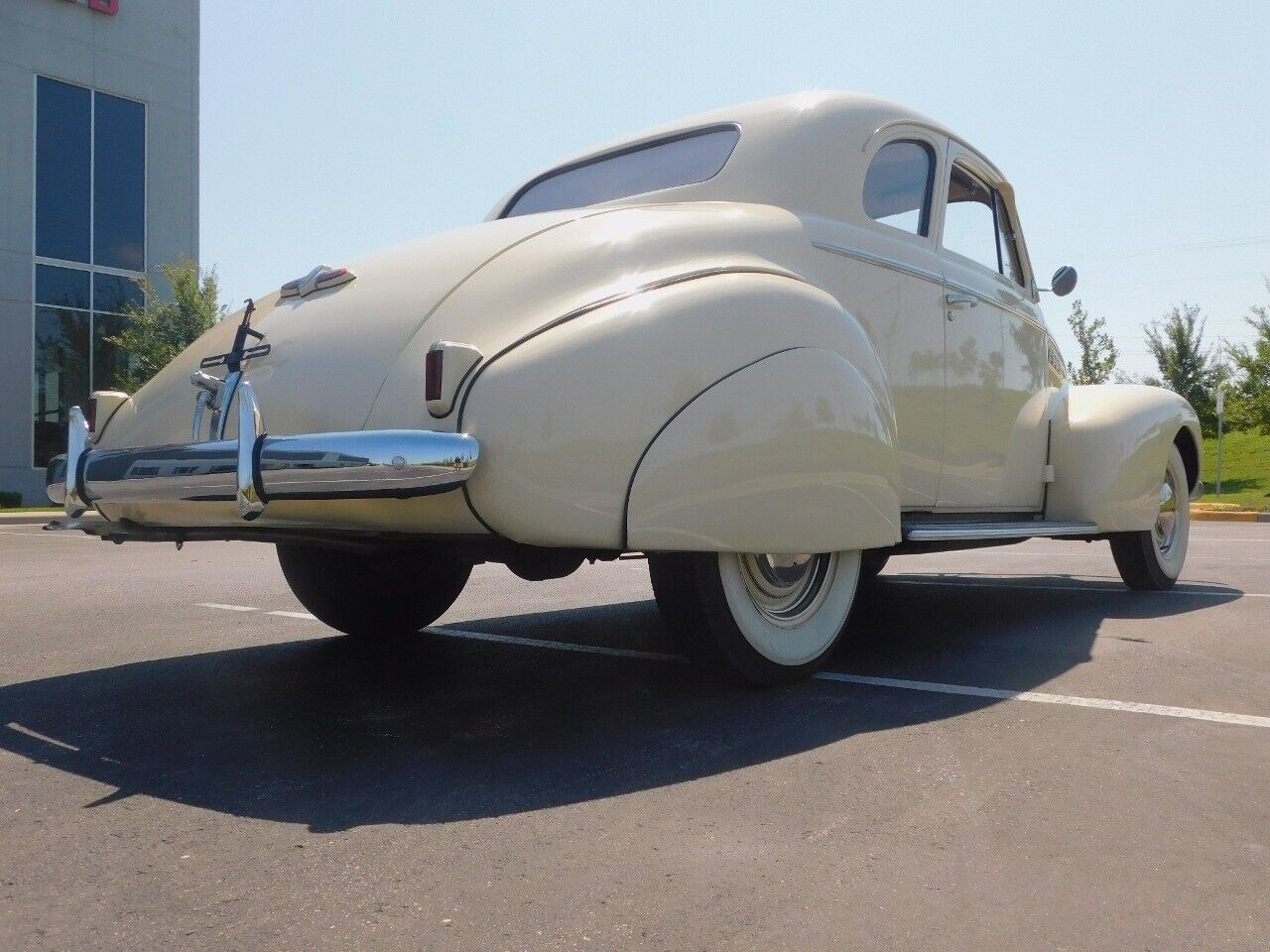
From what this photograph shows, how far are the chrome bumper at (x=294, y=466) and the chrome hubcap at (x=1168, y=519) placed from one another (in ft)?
16.5

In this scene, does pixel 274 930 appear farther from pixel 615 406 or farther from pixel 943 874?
pixel 615 406

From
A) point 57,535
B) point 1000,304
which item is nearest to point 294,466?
point 1000,304

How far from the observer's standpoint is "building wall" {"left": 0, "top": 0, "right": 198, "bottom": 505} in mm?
22219

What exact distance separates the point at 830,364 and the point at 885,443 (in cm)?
37

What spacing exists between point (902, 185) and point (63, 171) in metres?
22.8

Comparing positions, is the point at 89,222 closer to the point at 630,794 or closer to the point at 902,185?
the point at 902,185

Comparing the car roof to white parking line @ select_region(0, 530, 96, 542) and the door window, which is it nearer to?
the door window

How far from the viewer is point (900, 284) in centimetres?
429

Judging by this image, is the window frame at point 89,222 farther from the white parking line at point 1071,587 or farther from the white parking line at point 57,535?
the white parking line at point 1071,587

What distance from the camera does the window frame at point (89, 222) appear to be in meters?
22.5

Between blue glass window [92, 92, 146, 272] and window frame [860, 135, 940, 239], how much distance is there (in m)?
22.8

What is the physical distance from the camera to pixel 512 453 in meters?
2.82

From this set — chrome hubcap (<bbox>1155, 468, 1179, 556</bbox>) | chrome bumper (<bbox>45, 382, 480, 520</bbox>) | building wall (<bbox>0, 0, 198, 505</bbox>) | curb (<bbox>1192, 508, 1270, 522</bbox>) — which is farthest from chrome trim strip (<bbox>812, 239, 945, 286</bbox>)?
building wall (<bbox>0, 0, 198, 505</bbox>)

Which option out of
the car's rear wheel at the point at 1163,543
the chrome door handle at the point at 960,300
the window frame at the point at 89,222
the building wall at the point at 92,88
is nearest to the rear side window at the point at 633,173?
the chrome door handle at the point at 960,300
